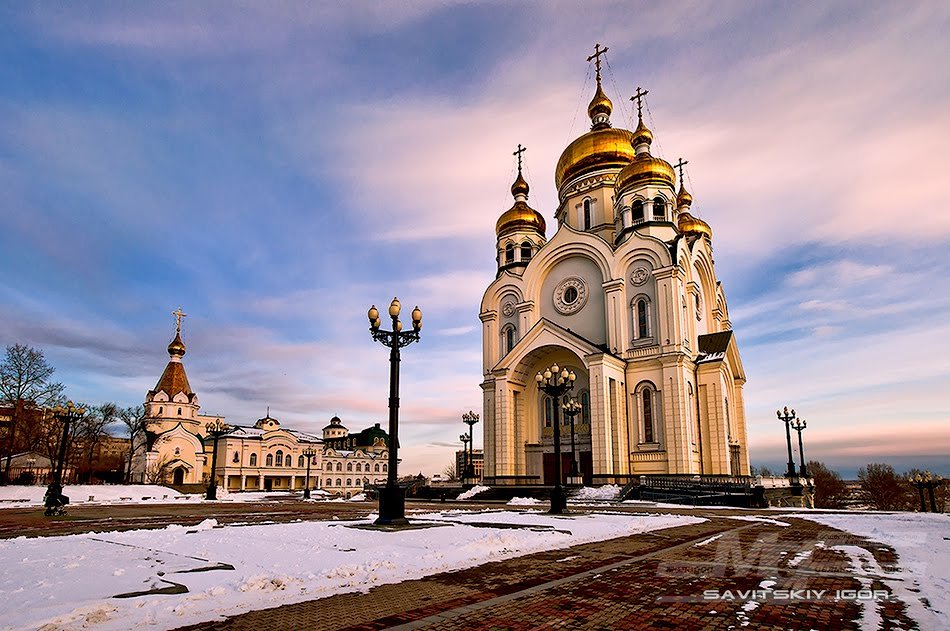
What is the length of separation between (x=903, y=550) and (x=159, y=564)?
10604mm

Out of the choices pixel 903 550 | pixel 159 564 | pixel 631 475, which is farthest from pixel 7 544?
pixel 631 475

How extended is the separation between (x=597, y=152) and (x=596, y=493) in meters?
25.7

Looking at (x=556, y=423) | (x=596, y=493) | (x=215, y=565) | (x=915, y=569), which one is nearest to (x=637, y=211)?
(x=596, y=493)

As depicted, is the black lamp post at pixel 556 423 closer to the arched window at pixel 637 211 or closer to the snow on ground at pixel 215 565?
the snow on ground at pixel 215 565

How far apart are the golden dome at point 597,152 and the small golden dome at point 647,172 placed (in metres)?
3.97

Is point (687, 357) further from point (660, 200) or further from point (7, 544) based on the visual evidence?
point (7, 544)

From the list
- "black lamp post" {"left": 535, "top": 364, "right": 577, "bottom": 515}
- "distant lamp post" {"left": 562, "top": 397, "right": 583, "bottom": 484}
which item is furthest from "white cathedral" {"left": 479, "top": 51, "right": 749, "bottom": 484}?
"black lamp post" {"left": 535, "top": 364, "right": 577, "bottom": 515}

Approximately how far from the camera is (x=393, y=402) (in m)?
13.2

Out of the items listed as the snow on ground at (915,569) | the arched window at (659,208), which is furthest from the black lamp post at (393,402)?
the arched window at (659,208)

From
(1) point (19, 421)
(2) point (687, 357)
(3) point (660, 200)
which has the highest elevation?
(3) point (660, 200)

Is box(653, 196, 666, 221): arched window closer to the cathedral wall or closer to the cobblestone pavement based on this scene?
the cathedral wall

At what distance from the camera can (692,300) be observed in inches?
1423

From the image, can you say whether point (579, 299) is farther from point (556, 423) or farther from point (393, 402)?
point (393, 402)

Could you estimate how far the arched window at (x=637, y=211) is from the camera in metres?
37.2
